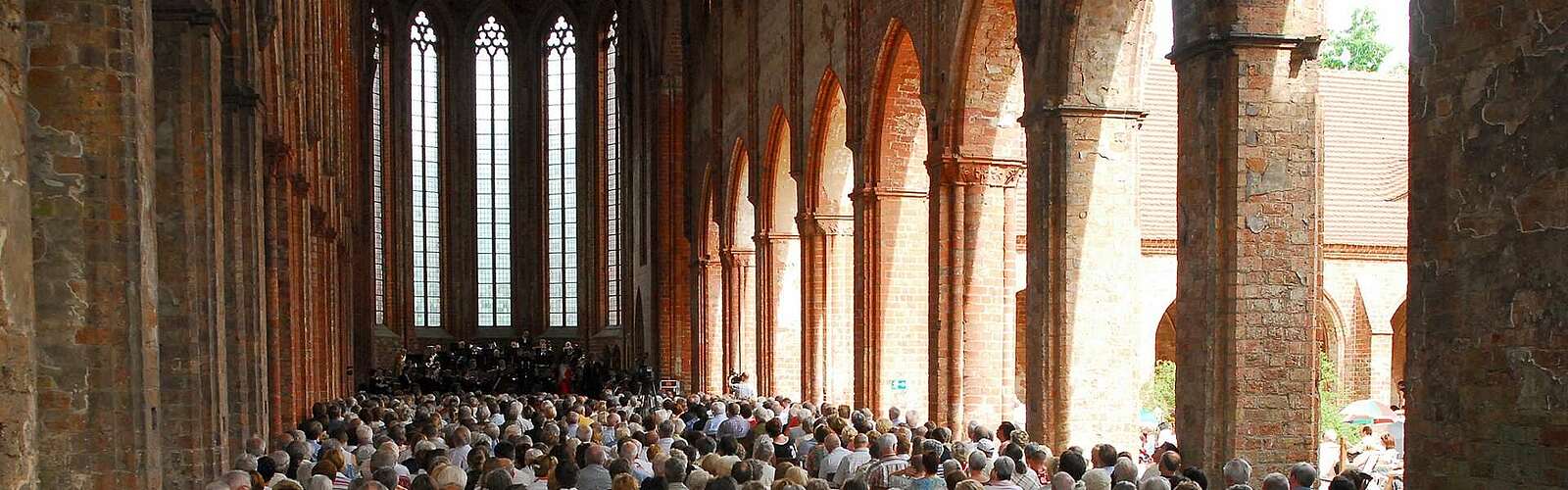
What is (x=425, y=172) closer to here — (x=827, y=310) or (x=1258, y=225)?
(x=827, y=310)

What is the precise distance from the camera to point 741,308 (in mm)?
31625

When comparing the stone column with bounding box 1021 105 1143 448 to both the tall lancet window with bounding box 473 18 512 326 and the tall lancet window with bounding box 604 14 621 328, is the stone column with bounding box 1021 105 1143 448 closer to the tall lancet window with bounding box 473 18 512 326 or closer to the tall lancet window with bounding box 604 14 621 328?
the tall lancet window with bounding box 604 14 621 328

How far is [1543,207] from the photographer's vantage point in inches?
245

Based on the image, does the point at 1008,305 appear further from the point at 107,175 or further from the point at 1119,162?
the point at 107,175

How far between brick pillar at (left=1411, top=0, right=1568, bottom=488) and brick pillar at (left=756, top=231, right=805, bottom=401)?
68.6 feet

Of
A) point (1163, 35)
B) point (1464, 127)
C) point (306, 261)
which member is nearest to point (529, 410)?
point (306, 261)

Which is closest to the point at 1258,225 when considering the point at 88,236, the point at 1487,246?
the point at 1487,246

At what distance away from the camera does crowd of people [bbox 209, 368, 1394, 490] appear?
28.8ft

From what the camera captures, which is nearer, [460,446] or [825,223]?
[460,446]

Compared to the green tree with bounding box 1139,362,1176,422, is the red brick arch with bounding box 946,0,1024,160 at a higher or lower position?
higher

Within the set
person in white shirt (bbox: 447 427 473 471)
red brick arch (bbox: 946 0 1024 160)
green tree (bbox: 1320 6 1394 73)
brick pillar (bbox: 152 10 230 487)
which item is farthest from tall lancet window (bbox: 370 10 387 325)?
brick pillar (bbox: 152 10 230 487)

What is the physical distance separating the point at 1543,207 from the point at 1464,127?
0.60 meters

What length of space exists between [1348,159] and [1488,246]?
25481mm

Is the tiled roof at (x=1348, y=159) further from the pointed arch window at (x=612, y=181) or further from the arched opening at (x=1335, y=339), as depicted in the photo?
the pointed arch window at (x=612, y=181)
